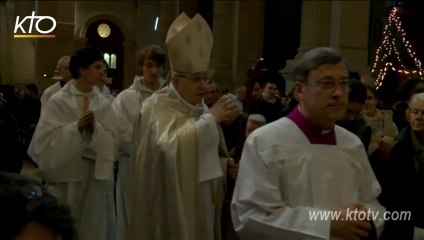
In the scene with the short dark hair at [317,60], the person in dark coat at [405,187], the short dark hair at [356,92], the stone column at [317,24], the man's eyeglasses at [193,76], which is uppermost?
the stone column at [317,24]

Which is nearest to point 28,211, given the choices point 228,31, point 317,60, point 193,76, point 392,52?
point 317,60

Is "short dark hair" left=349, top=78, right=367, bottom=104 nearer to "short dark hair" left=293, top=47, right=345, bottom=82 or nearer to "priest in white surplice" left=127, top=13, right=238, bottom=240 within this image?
"priest in white surplice" left=127, top=13, right=238, bottom=240

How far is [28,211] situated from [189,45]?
303 cm

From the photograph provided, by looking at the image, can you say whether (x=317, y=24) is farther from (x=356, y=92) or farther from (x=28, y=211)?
(x=28, y=211)

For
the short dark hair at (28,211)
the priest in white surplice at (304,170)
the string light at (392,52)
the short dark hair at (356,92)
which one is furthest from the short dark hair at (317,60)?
the string light at (392,52)

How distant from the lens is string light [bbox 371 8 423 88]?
1189 centimetres

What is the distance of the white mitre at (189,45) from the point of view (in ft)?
14.1

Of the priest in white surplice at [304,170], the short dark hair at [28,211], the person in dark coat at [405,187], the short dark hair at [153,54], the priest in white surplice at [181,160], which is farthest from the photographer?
the short dark hair at [153,54]

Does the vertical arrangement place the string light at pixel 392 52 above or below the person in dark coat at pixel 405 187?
above

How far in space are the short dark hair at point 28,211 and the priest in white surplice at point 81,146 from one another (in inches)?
147

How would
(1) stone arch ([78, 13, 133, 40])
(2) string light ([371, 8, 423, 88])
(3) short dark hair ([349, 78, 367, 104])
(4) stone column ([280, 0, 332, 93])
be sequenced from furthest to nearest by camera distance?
(1) stone arch ([78, 13, 133, 40]) < (2) string light ([371, 8, 423, 88]) < (4) stone column ([280, 0, 332, 93]) < (3) short dark hair ([349, 78, 367, 104])

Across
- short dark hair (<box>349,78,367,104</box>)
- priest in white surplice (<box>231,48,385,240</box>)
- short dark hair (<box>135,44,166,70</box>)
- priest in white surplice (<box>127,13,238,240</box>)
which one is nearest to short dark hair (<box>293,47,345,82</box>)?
priest in white surplice (<box>231,48,385,240</box>)

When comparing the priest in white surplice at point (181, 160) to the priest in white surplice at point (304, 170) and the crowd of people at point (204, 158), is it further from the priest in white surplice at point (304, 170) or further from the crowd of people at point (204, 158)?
the priest in white surplice at point (304, 170)

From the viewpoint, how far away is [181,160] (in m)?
4.17
